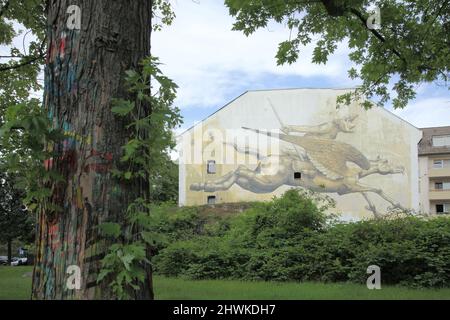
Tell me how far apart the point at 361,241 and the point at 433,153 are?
57503 millimetres

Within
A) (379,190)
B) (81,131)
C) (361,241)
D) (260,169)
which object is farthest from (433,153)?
(81,131)

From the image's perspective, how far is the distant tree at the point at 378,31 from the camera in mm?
11852

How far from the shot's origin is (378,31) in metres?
12.6

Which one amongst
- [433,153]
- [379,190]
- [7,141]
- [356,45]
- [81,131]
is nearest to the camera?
[7,141]

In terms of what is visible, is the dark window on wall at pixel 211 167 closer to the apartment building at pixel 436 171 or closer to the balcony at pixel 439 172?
the apartment building at pixel 436 171

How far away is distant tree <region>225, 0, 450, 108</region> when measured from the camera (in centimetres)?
1185

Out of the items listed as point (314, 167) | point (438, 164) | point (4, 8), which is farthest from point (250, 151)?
point (4, 8)

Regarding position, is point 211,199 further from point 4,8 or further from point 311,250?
point 4,8

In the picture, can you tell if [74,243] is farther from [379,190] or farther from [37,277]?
[379,190]

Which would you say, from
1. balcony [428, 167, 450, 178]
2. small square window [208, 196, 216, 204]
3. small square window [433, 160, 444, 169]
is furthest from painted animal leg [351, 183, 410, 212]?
small square window [433, 160, 444, 169]

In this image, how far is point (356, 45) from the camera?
13.8 meters

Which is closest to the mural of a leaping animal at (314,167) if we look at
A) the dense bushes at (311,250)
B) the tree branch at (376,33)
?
the dense bushes at (311,250)

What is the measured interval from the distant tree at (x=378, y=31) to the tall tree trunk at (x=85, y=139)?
808 centimetres

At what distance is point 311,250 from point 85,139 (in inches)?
552
